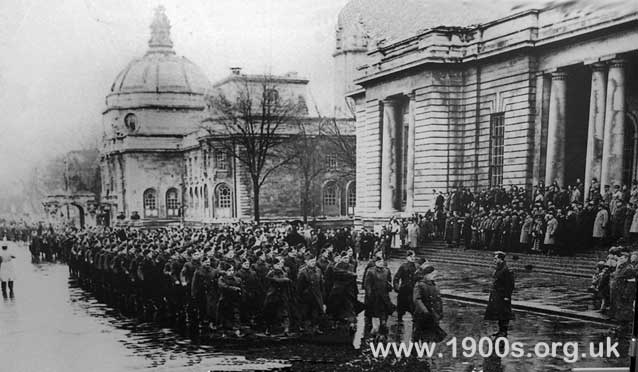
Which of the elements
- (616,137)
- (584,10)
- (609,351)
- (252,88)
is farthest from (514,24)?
(609,351)

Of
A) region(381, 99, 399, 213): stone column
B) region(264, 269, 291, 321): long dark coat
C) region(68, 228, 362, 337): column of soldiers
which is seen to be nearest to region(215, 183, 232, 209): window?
region(68, 228, 362, 337): column of soldiers

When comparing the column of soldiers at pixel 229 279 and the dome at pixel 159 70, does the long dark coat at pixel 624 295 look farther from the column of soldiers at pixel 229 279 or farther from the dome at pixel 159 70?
the dome at pixel 159 70

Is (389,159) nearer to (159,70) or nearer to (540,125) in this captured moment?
(540,125)

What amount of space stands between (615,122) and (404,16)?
1.89 meters

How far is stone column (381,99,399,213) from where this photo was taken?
5500mm

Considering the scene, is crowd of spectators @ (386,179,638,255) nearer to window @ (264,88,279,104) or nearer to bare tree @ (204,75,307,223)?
bare tree @ (204,75,307,223)

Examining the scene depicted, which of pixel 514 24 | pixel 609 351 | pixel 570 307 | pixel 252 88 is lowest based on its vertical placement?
pixel 609 351

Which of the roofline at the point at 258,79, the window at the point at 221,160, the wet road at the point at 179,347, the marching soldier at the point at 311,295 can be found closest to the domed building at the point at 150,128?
the roofline at the point at 258,79

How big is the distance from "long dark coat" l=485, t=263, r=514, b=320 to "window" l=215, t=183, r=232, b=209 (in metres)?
2.36

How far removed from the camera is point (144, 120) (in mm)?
5398

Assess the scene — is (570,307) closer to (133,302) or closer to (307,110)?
(307,110)

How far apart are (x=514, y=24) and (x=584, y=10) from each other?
0.52m

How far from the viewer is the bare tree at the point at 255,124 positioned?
5.35m

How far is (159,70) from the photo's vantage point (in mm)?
5059
